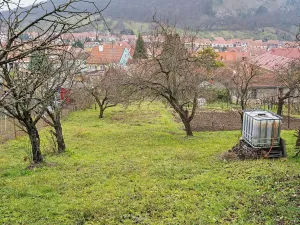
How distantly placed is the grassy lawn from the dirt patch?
22.2 ft

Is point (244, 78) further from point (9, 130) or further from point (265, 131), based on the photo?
point (9, 130)

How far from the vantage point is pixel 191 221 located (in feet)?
20.5

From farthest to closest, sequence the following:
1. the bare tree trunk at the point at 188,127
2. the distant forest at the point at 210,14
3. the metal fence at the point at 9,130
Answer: the distant forest at the point at 210,14
the bare tree trunk at the point at 188,127
the metal fence at the point at 9,130

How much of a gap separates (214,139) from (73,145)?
6938 millimetres

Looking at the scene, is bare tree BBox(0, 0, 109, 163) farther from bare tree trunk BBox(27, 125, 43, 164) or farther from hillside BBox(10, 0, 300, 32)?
hillside BBox(10, 0, 300, 32)

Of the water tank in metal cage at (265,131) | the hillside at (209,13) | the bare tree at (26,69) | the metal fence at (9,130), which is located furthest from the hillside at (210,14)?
the bare tree at (26,69)

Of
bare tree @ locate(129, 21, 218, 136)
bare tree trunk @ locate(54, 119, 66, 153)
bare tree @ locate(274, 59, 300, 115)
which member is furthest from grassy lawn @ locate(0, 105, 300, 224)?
bare tree @ locate(274, 59, 300, 115)

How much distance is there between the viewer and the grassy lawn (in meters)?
6.52

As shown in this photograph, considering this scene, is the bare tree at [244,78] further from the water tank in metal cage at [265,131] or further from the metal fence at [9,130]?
the metal fence at [9,130]

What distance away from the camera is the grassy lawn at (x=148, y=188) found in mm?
6516

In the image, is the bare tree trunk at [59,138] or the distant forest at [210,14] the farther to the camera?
the distant forest at [210,14]

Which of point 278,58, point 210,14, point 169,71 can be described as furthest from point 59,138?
point 210,14

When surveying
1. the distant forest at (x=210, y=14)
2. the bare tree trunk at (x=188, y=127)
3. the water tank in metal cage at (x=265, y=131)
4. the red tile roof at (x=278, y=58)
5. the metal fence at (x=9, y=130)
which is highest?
the distant forest at (x=210, y=14)

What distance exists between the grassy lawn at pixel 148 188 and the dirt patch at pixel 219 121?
676 cm
